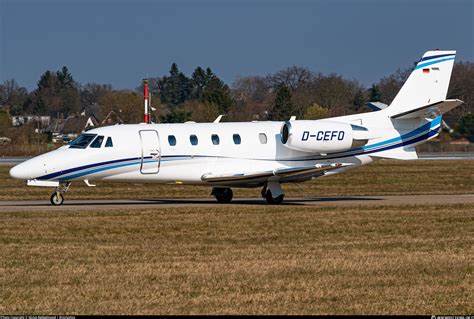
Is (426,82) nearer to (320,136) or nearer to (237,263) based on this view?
(320,136)

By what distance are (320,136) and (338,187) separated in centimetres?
953

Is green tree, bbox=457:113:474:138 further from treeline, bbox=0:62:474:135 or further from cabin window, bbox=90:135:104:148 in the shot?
cabin window, bbox=90:135:104:148

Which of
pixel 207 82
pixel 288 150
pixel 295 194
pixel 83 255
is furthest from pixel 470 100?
pixel 207 82

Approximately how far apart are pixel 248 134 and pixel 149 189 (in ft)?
29.7

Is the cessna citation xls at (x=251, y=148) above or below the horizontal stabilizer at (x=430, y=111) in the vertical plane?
below

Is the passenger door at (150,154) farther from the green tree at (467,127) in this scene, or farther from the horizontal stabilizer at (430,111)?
the green tree at (467,127)

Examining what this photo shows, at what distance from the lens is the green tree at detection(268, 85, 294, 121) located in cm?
8206

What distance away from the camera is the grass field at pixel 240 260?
40.7 ft

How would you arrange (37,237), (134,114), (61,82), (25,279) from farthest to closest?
(61,82), (134,114), (37,237), (25,279)

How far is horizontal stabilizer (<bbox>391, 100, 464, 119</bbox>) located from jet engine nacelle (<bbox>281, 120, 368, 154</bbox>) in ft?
5.48

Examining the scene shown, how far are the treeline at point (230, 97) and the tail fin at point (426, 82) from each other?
21275mm

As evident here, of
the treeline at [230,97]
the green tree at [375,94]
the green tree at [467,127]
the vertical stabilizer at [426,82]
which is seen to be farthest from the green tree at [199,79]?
the vertical stabilizer at [426,82]

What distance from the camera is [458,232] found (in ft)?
66.6

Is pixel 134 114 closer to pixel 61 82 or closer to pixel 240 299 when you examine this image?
pixel 240 299
